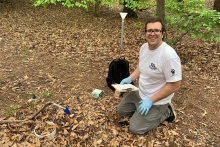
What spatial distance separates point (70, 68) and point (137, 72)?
1990mm

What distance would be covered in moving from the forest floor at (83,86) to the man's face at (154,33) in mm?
1325

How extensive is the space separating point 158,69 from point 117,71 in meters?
1.45

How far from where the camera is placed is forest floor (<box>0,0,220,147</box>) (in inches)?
119

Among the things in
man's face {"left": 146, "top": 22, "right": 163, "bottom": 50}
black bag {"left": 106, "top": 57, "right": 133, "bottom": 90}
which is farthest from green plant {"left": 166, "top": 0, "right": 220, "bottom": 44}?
man's face {"left": 146, "top": 22, "right": 163, "bottom": 50}

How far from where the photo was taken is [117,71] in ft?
13.8

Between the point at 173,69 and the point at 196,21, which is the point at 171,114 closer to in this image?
the point at 173,69

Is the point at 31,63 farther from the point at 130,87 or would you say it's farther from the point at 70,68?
the point at 130,87

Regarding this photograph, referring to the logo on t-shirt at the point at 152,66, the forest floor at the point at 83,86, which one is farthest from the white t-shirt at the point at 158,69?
the forest floor at the point at 83,86

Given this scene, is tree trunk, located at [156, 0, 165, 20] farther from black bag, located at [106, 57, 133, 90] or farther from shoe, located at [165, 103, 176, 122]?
shoe, located at [165, 103, 176, 122]

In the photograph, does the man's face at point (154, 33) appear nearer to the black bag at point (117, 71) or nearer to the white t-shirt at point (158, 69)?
the white t-shirt at point (158, 69)

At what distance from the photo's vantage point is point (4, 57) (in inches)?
210

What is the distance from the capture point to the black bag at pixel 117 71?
4.12 meters

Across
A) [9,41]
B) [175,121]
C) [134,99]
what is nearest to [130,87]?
[134,99]

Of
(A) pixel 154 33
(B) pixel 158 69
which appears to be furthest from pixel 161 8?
(B) pixel 158 69
